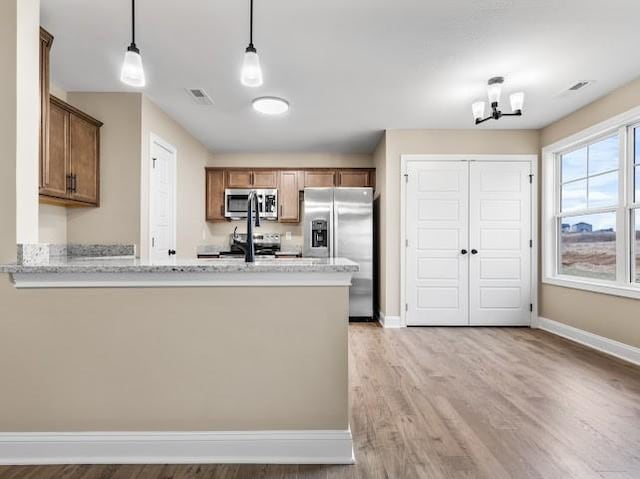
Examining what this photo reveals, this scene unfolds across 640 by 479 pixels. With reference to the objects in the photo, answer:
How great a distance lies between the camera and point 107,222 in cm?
324

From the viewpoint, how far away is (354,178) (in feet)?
17.8

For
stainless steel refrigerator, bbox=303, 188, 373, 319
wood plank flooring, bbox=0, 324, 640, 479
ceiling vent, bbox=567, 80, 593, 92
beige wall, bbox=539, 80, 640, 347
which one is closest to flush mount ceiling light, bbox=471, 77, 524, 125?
ceiling vent, bbox=567, 80, 593, 92

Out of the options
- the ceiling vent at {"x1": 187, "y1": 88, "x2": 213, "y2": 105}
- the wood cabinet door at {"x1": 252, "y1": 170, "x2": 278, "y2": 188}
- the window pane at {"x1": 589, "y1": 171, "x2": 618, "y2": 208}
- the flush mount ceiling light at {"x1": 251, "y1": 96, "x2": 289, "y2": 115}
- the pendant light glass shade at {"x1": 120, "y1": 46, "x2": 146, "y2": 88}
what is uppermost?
the ceiling vent at {"x1": 187, "y1": 88, "x2": 213, "y2": 105}

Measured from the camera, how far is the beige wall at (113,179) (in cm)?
322

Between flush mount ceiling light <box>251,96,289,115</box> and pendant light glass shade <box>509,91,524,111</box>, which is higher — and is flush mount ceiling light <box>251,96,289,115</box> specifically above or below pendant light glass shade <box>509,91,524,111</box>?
above

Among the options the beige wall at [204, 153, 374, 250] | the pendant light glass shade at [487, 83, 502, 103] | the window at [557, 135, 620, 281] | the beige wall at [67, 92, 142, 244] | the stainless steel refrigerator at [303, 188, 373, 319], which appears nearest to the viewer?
the pendant light glass shade at [487, 83, 502, 103]

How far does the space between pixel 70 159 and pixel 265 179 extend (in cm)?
284

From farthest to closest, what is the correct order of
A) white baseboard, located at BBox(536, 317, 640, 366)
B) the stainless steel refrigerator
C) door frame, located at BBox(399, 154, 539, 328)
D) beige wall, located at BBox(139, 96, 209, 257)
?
the stainless steel refrigerator < door frame, located at BBox(399, 154, 539, 328) < beige wall, located at BBox(139, 96, 209, 257) < white baseboard, located at BBox(536, 317, 640, 366)

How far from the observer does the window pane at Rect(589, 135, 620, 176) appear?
11.2ft

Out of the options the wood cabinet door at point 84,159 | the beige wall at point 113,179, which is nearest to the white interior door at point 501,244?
the beige wall at point 113,179

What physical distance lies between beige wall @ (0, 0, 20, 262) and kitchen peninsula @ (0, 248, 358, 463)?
16cm

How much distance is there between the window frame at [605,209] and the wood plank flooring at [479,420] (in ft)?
2.30

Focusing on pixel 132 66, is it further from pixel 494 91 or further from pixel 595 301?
pixel 595 301

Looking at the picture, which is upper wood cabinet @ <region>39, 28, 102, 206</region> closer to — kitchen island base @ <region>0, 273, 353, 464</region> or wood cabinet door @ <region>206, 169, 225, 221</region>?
kitchen island base @ <region>0, 273, 353, 464</region>
